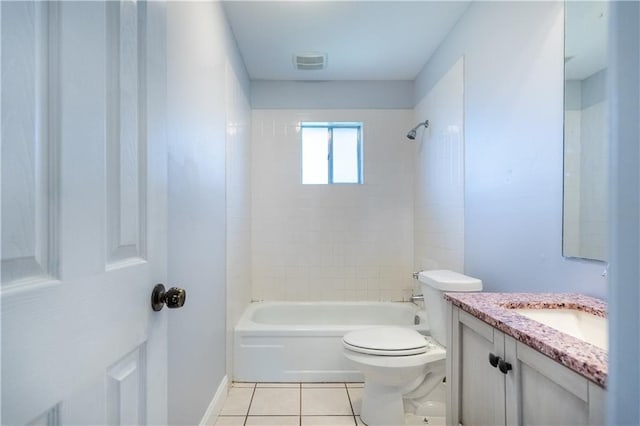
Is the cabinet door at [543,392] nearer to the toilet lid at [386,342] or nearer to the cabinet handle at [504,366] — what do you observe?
the cabinet handle at [504,366]

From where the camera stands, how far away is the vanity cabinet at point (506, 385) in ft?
2.31

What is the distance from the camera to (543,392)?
0.81 meters

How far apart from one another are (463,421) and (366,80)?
2.77 m

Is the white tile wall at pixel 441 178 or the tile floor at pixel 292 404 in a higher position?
the white tile wall at pixel 441 178

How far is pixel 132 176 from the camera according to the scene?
2.22 ft

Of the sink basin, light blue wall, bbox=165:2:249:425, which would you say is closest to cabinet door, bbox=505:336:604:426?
the sink basin

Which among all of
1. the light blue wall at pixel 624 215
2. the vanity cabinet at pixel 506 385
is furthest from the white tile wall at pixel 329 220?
the light blue wall at pixel 624 215

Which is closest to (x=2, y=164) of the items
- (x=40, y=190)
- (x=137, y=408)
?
(x=40, y=190)

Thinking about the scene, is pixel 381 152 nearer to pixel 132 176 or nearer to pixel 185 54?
pixel 185 54

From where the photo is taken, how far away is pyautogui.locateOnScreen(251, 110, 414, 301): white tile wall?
3141 millimetres

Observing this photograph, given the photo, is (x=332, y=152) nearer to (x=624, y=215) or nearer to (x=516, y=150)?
(x=516, y=150)

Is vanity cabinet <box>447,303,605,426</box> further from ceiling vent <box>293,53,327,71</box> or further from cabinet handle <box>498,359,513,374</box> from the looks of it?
ceiling vent <box>293,53,327,71</box>

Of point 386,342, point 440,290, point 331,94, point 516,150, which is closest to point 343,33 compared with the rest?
point 331,94

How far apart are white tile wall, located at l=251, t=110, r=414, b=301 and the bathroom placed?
0.04 feet
